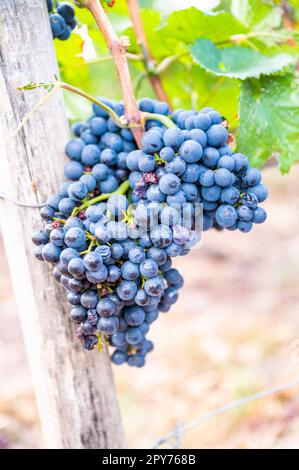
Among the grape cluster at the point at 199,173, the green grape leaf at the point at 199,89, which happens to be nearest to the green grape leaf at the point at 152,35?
the green grape leaf at the point at 199,89

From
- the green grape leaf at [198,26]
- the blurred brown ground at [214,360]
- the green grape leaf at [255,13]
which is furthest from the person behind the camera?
the blurred brown ground at [214,360]

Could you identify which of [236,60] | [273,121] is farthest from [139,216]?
[236,60]

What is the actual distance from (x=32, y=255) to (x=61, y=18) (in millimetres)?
534

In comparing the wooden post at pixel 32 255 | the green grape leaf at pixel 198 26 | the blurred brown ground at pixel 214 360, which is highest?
the green grape leaf at pixel 198 26

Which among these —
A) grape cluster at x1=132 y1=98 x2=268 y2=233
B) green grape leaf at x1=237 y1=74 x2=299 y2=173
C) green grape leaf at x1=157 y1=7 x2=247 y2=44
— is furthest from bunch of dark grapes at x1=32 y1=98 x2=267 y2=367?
green grape leaf at x1=157 y1=7 x2=247 y2=44

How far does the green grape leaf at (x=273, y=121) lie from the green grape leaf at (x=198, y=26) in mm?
222

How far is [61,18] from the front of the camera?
115 centimetres

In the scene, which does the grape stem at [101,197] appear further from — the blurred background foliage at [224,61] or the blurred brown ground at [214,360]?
the blurred brown ground at [214,360]

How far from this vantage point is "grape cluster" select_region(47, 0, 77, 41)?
1.14m

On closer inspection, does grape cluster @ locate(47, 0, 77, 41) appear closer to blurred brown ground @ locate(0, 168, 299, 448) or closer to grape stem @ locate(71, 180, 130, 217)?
grape stem @ locate(71, 180, 130, 217)

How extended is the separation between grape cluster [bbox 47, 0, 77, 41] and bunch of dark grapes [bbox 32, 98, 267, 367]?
0.30 meters

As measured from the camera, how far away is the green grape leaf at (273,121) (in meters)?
1.22
